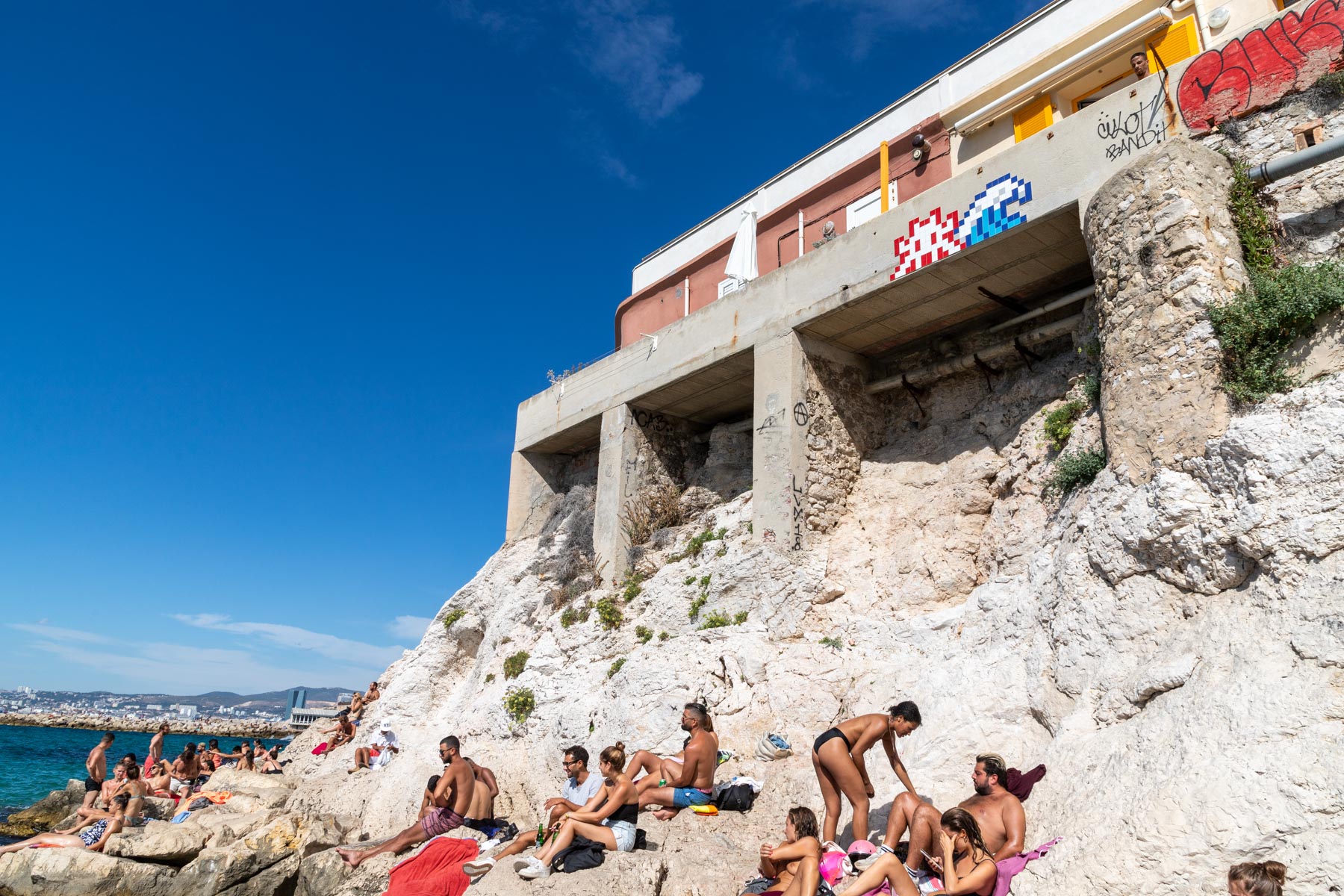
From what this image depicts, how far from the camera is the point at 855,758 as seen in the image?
6973 millimetres

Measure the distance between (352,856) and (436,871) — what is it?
2.10 metres

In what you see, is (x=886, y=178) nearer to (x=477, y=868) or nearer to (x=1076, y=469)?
(x=1076, y=469)

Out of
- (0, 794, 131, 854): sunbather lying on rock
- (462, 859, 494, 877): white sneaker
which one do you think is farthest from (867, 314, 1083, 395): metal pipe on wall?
(0, 794, 131, 854): sunbather lying on rock

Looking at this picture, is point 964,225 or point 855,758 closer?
point 855,758

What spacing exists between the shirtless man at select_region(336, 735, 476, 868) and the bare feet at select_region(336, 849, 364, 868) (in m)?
0.01

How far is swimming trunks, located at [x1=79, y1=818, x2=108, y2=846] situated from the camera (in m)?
10.3

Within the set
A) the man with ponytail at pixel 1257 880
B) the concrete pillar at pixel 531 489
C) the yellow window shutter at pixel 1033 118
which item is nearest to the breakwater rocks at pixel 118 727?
the concrete pillar at pixel 531 489

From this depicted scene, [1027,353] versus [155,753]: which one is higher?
[1027,353]

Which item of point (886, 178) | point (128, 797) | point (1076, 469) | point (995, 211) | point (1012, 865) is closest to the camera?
point (1012, 865)

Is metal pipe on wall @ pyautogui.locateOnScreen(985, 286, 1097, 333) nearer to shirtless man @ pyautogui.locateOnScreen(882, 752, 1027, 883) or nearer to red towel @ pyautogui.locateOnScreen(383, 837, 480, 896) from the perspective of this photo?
shirtless man @ pyautogui.locateOnScreen(882, 752, 1027, 883)

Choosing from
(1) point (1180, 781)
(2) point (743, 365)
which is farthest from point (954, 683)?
(2) point (743, 365)

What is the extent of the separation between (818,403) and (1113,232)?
4.39m

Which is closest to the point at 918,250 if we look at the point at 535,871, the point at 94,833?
the point at 535,871

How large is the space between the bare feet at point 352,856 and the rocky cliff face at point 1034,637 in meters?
0.15
